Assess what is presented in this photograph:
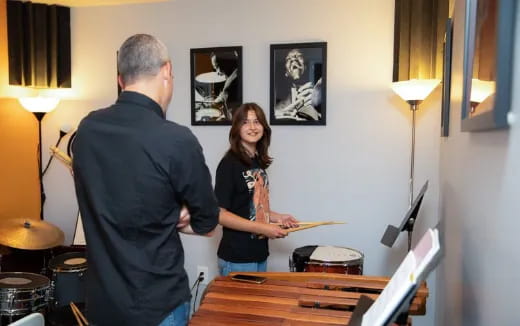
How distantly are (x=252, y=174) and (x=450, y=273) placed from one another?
3.13ft

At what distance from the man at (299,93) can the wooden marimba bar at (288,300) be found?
1.41 metres

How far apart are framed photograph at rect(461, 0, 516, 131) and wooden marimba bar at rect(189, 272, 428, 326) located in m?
0.68

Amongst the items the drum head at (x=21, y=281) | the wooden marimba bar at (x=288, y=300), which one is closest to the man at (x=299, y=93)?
the wooden marimba bar at (x=288, y=300)

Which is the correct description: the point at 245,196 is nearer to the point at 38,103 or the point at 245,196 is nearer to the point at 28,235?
the point at 28,235

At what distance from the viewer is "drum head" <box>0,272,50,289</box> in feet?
8.37

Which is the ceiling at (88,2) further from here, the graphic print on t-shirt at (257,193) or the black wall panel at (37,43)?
the graphic print on t-shirt at (257,193)

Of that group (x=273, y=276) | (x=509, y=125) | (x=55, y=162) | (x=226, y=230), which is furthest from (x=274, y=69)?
(x=509, y=125)

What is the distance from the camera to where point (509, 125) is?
2.52 ft

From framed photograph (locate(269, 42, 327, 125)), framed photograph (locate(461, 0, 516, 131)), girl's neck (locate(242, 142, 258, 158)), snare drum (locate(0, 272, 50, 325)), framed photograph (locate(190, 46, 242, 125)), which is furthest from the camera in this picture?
framed photograph (locate(190, 46, 242, 125))

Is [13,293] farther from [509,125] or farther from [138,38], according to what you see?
[509,125]

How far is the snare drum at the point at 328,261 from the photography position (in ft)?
6.99

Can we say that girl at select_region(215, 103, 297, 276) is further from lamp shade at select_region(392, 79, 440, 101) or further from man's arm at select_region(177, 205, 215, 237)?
lamp shade at select_region(392, 79, 440, 101)

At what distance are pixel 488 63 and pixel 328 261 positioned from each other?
4.67ft

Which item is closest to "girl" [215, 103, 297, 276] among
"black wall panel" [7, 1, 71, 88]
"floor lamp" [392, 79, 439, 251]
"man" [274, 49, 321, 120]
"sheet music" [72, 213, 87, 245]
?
"man" [274, 49, 321, 120]
